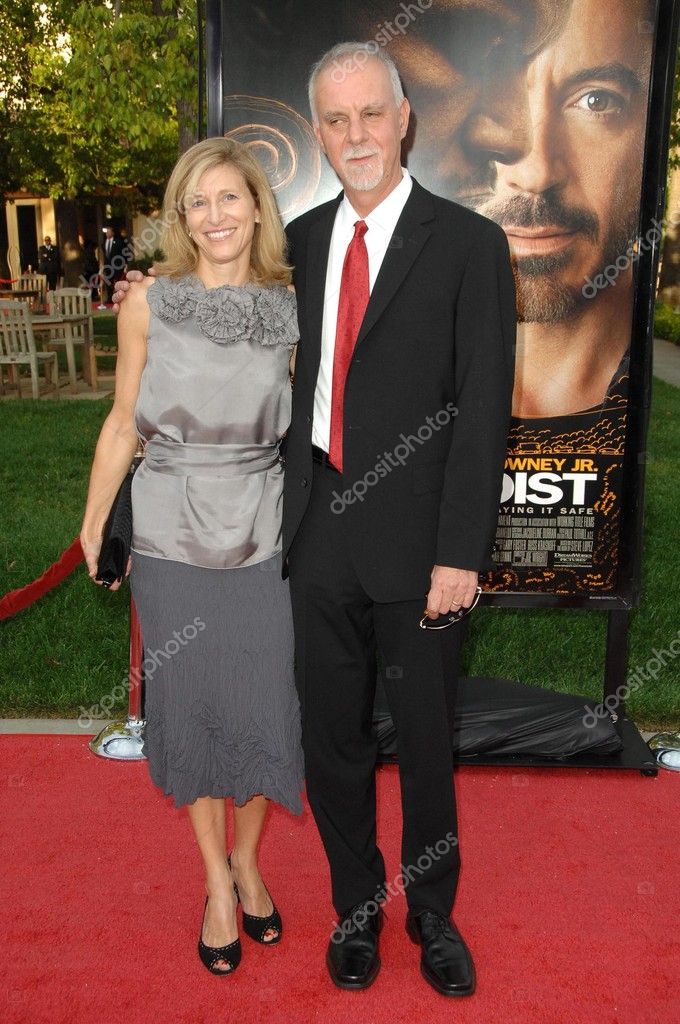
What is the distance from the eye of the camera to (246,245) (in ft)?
8.45

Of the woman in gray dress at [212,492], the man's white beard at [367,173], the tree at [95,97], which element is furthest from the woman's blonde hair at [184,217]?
the tree at [95,97]

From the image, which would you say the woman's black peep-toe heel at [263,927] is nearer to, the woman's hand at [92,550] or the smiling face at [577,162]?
the woman's hand at [92,550]

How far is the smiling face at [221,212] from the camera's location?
2490mm

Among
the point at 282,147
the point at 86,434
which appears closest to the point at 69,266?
the point at 86,434

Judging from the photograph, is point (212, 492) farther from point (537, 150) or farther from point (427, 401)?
point (537, 150)

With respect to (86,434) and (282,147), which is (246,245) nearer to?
(282,147)

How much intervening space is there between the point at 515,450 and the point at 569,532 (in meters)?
0.36

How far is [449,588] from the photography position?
2.42 m

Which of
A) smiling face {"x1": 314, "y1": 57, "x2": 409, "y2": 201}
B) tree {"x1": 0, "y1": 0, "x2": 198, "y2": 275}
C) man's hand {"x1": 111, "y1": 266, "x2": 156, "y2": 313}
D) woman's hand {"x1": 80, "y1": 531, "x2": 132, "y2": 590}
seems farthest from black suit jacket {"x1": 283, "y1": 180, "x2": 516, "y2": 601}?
tree {"x1": 0, "y1": 0, "x2": 198, "y2": 275}

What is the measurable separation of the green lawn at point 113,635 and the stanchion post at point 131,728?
16.7 inches

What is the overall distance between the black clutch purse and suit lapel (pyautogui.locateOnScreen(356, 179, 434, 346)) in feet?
2.50

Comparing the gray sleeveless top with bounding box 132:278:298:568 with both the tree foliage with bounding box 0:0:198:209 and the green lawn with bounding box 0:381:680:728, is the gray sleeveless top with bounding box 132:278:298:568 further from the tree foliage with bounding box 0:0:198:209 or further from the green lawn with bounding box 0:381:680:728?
the tree foliage with bounding box 0:0:198:209

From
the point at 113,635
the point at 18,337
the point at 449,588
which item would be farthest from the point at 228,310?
the point at 18,337

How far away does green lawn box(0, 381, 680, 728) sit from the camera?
437 cm
